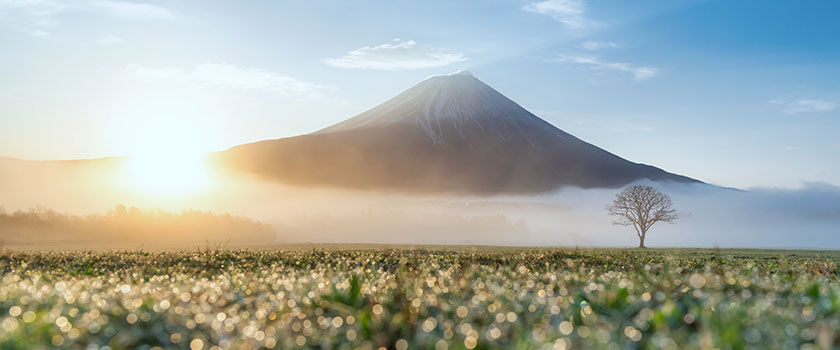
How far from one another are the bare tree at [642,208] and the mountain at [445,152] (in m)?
88.2

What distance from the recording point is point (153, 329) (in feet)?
20.4

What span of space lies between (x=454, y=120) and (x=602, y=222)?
2318 inches

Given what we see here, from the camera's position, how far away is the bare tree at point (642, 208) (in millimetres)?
66000

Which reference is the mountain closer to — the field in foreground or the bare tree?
the bare tree

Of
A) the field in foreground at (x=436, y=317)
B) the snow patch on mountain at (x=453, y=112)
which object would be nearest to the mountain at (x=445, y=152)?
the snow patch on mountain at (x=453, y=112)

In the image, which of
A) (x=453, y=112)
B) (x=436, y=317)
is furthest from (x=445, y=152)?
(x=436, y=317)

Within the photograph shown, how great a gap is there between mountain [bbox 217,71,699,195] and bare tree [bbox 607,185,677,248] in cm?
8819

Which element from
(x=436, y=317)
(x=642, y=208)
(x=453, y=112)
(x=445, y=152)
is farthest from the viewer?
(x=453, y=112)

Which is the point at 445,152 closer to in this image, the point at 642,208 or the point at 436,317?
the point at 642,208

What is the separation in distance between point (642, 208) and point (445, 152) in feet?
318

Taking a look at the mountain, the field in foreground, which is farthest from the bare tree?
the mountain

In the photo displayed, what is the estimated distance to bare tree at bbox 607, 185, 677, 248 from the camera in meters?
66.0

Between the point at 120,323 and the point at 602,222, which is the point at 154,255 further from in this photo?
the point at 602,222

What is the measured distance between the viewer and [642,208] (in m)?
66.4
